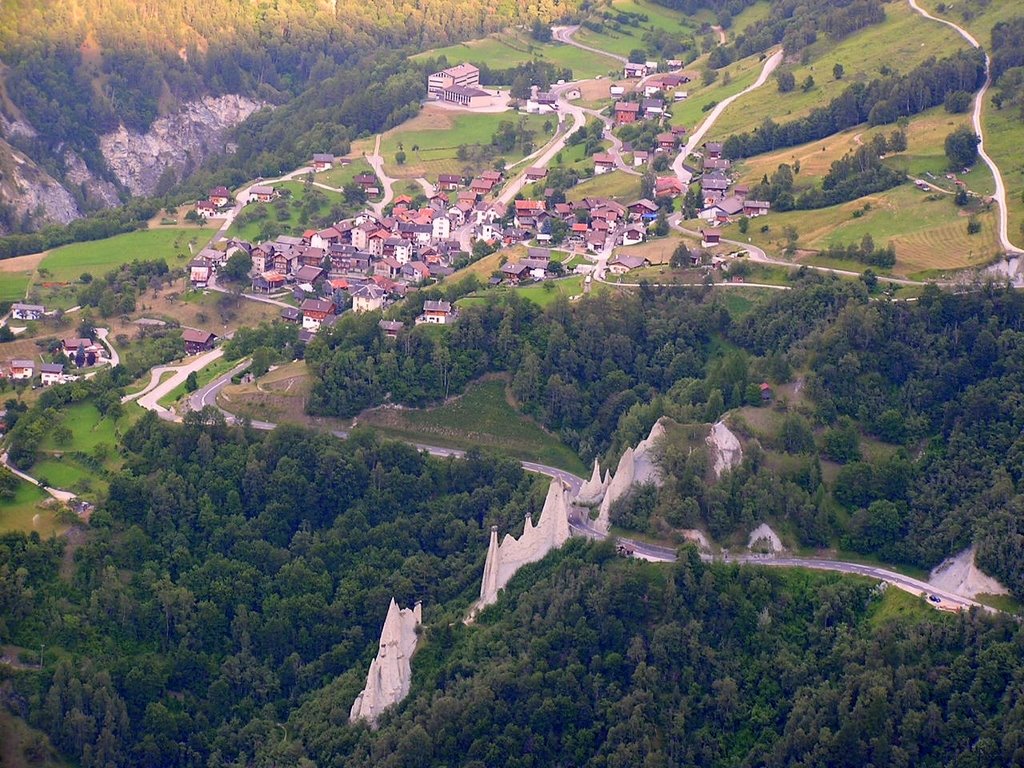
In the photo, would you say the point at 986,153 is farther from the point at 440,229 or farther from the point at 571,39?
the point at 571,39

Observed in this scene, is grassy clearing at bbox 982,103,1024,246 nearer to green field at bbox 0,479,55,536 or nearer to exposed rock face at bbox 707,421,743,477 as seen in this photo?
exposed rock face at bbox 707,421,743,477

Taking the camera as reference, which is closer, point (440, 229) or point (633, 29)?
point (440, 229)

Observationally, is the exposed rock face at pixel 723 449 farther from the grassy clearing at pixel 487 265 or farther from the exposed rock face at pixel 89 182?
the exposed rock face at pixel 89 182

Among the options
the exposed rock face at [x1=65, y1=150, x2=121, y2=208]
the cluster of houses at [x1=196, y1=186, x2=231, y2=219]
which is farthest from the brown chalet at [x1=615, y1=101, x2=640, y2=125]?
the exposed rock face at [x1=65, y1=150, x2=121, y2=208]

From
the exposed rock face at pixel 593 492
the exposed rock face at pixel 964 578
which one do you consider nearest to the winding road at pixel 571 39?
the exposed rock face at pixel 593 492

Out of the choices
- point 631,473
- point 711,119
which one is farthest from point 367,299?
point 711,119
